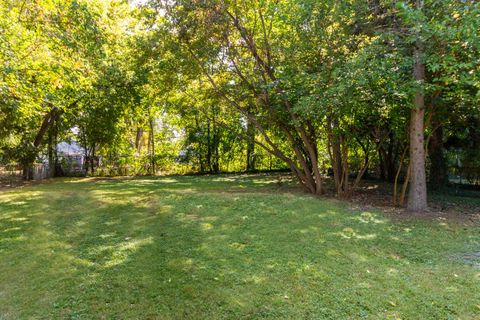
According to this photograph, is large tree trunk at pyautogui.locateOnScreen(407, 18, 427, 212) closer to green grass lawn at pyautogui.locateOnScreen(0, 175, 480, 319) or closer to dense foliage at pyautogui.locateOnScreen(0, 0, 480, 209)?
dense foliage at pyautogui.locateOnScreen(0, 0, 480, 209)

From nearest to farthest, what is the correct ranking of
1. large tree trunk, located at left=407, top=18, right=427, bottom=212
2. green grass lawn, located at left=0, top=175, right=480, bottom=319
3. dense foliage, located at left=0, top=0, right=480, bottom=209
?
green grass lawn, located at left=0, top=175, right=480, bottom=319 → dense foliage, located at left=0, top=0, right=480, bottom=209 → large tree trunk, located at left=407, top=18, right=427, bottom=212

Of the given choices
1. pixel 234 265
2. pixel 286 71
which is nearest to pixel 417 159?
pixel 286 71

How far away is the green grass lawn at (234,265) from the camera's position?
2.75 meters

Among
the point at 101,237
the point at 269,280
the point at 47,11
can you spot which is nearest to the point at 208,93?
the point at 47,11

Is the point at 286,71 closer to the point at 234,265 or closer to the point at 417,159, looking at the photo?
the point at 417,159

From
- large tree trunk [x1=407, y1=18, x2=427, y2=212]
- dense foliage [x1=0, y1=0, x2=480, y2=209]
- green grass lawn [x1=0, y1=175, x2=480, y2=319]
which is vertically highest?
dense foliage [x1=0, y1=0, x2=480, y2=209]

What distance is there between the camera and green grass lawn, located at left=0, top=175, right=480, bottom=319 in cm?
275

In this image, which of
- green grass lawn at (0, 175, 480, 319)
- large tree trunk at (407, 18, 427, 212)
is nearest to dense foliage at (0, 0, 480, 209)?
large tree trunk at (407, 18, 427, 212)

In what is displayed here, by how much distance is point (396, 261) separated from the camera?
3703 millimetres

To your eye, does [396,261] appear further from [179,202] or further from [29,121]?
[29,121]

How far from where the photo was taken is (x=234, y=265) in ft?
11.7

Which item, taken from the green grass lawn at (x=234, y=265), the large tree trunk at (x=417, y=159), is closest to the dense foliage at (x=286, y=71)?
the large tree trunk at (x=417, y=159)

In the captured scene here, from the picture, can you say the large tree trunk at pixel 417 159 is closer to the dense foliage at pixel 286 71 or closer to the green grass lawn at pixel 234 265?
the dense foliage at pixel 286 71

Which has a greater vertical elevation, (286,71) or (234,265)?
(286,71)
